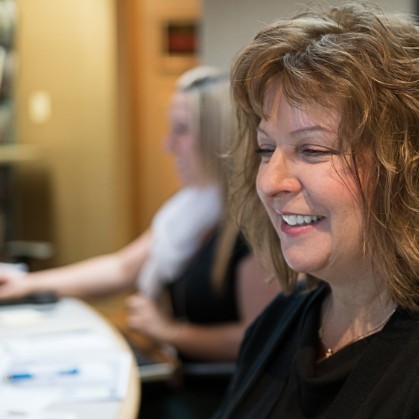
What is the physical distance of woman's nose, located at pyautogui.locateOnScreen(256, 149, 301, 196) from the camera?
1.25 m

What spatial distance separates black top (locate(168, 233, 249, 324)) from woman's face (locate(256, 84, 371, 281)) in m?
0.91

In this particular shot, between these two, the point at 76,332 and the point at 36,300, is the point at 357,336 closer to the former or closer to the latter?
the point at 76,332

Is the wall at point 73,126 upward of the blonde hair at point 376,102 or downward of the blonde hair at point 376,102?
downward

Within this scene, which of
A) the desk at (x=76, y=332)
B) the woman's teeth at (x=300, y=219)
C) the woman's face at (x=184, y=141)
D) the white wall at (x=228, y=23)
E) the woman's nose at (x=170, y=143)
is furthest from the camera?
the white wall at (x=228, y=23)

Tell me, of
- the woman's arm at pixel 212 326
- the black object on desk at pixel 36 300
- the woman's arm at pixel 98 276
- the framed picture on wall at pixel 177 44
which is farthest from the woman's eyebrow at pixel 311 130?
the framed picture on wall at pixel 177 44

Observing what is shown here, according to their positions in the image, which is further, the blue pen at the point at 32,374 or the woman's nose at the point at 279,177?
the blue pen at the point at 32,374

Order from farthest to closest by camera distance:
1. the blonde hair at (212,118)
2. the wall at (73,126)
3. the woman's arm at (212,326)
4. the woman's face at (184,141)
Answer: the wall at (73,126) → the woman's face at (184,141) → the blonde hair at (212,118) → the woman's arm at (212,326)

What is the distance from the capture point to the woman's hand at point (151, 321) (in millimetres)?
2377

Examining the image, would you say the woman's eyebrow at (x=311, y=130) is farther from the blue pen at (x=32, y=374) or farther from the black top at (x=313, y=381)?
the blue pen at (x=32, y=374)

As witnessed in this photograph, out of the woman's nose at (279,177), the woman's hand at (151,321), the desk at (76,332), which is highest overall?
the woman's nose at (279,177)

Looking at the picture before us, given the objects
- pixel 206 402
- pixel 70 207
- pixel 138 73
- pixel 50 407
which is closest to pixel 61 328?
pixel 206 402

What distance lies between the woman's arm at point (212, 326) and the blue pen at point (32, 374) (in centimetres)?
60

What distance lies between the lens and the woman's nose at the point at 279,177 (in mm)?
1248

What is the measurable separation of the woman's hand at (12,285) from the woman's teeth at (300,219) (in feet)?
4.47
